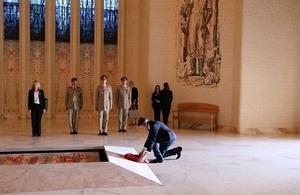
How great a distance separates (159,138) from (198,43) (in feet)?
21.5

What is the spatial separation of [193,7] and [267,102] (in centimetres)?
457

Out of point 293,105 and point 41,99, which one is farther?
point 293,105

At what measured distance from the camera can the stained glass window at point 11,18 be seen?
48.2 ft

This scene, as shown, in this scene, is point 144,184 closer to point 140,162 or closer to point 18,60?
point 140,162

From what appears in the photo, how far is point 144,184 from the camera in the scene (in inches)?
204

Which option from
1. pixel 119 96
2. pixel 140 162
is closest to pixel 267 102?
pixel 119 96

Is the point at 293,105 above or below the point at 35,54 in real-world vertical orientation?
below

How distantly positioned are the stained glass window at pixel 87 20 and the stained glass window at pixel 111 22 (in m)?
0.62

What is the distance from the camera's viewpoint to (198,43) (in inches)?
492

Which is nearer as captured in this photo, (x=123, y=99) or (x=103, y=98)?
(x=103, y=98)

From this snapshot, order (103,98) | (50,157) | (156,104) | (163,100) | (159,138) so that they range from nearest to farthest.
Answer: (159,138), (50,157), (103,98), (163,100), (156,104)

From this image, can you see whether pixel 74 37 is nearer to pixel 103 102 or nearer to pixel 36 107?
pixel 103 102

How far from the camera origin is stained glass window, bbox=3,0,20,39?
14.7 metres

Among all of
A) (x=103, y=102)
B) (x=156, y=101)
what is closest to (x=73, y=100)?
(x=103, y=102)
